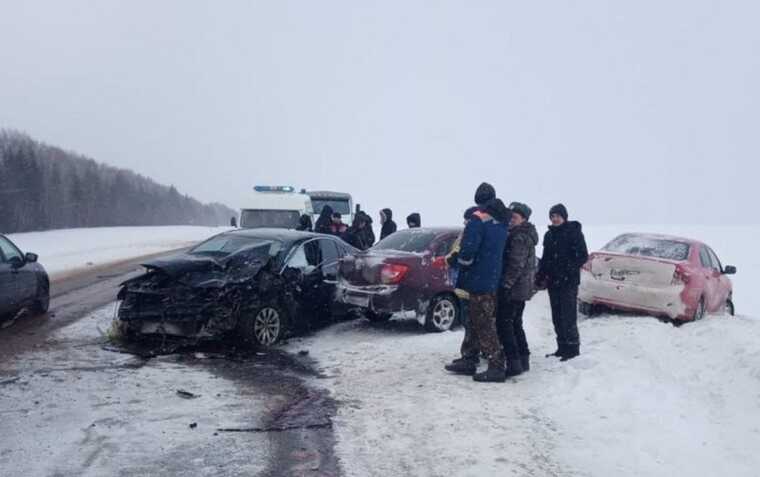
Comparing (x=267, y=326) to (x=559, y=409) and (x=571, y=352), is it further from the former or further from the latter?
(x=559, y=409)

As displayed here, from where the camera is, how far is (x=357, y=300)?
32.8 ft

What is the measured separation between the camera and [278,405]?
6.41 meters

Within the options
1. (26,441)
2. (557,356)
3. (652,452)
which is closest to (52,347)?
(26,441)

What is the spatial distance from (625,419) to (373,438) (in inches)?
90.8

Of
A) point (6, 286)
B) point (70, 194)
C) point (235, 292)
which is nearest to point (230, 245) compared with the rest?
point (235, 292)

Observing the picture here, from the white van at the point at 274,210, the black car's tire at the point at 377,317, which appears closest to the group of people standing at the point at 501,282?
the black car's tire at the point at 377,317

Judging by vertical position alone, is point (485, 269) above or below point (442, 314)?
above

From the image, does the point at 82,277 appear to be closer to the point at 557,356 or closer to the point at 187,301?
the point at 187,301

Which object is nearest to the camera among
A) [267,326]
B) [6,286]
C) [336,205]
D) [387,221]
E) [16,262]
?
[267,326]

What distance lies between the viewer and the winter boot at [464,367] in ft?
25.0

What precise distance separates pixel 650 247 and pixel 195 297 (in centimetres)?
825

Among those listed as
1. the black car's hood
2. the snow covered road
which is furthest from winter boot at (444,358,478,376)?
the black car's hood

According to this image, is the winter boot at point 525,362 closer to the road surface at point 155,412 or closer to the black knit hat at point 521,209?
the black knit hat at point 521,209

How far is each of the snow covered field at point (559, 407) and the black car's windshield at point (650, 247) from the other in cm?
205
